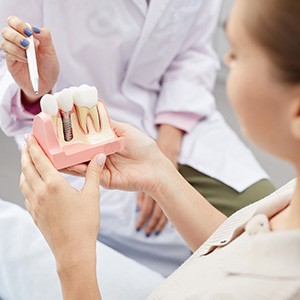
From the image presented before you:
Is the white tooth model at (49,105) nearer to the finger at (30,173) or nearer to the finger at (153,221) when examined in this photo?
the finger at (30,173)

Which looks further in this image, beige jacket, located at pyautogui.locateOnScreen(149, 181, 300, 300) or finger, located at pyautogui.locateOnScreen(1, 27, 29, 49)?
finger, located at pyautogui.locateOnScreen(1, 27, 29, 49)

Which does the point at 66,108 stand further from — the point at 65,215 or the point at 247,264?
the point at 247,264

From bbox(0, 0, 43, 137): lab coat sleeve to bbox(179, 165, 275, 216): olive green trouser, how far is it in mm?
347

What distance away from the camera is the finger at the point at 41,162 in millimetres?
759

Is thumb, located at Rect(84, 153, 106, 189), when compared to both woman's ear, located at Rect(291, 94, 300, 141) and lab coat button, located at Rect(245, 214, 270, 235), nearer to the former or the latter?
lab coat button, located at Rect(245, 214, 270, 235)

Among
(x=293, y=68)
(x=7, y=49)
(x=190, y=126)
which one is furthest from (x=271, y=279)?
(x=190, y=126)

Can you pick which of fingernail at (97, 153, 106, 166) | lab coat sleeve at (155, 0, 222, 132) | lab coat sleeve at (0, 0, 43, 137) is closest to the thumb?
fingernail at (97, 153, 106, 166)

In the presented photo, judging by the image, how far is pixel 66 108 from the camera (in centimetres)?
83

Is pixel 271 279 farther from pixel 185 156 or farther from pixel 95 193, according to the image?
pixel 185 156

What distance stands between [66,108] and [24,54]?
209mm

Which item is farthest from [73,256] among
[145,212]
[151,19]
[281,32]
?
[151,19]

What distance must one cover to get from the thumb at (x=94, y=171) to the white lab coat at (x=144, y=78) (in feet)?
1.23

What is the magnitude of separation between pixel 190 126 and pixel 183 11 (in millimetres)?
239

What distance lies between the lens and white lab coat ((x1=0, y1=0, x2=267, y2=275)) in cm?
116
